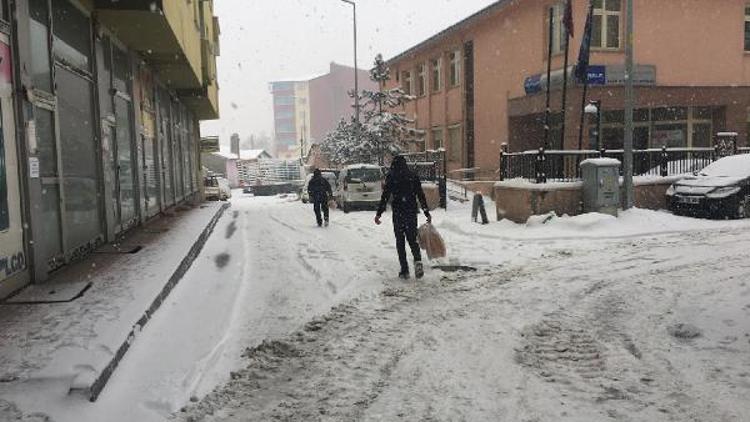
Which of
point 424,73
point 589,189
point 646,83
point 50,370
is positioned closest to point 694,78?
point 646,83

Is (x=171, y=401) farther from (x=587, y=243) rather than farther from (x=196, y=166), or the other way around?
(x=196, y=166)

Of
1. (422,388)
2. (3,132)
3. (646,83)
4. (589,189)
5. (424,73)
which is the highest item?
(424,73)

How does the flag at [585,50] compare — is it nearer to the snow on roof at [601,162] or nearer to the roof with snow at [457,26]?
the snow on roof at [601,162]

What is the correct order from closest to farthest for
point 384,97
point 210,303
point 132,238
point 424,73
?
point 210,303
point 132,238
point 384,97
point 424,73

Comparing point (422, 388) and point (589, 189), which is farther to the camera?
point (589, 189)

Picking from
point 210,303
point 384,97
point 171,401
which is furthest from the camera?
point 384,97

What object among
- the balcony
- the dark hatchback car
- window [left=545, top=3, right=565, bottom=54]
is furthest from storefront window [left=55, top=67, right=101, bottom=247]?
window [left=545, top=3, right=565, bottom=54]

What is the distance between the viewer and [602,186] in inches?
520

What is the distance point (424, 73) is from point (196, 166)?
13.5 m

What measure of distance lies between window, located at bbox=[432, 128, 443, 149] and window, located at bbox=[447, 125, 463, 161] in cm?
107

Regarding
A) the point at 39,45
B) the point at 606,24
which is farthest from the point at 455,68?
the point at 39,45

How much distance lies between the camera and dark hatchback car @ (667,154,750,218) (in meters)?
13.8

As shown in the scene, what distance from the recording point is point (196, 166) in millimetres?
29859

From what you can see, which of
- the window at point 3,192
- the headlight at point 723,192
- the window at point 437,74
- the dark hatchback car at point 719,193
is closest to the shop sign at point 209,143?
the window at point 437,74
